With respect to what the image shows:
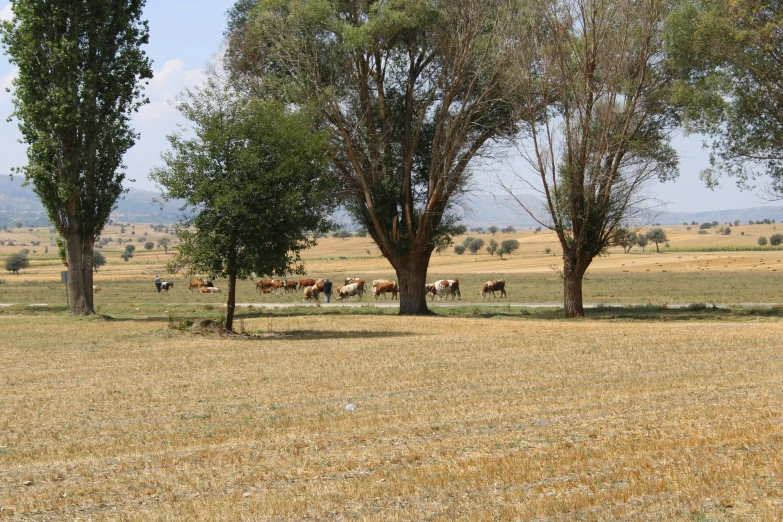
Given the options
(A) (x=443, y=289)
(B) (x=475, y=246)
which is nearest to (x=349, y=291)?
(A) (x=443, y=289)

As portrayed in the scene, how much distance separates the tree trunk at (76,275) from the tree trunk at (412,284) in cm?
1373

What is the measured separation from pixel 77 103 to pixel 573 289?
858 inches

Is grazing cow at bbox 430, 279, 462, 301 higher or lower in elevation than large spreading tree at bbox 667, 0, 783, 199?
lower

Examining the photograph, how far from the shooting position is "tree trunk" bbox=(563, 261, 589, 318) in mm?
34312

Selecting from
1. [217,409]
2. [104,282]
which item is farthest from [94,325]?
[104,282]

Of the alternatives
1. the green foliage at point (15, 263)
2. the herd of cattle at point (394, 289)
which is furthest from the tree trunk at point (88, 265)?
the green foliage at point (15, 263)

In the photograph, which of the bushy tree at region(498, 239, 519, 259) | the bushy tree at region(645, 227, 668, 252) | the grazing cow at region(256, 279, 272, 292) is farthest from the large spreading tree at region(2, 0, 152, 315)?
the bushy tree at region(645, 227, 668, 252)

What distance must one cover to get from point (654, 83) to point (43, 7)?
985 inches

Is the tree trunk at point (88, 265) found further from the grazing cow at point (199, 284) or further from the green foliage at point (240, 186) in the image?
the grazing cow at point (199, 284)

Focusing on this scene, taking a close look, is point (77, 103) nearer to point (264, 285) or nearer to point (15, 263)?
point (264, 285)

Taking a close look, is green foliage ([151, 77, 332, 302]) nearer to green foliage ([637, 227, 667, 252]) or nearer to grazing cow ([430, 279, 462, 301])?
grazing cow ([430, 279, 462, 301])

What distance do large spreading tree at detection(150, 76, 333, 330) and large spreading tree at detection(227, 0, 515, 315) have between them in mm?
7020

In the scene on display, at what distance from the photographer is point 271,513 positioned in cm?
786

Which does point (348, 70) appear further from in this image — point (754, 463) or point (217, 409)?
point (754, 463)
